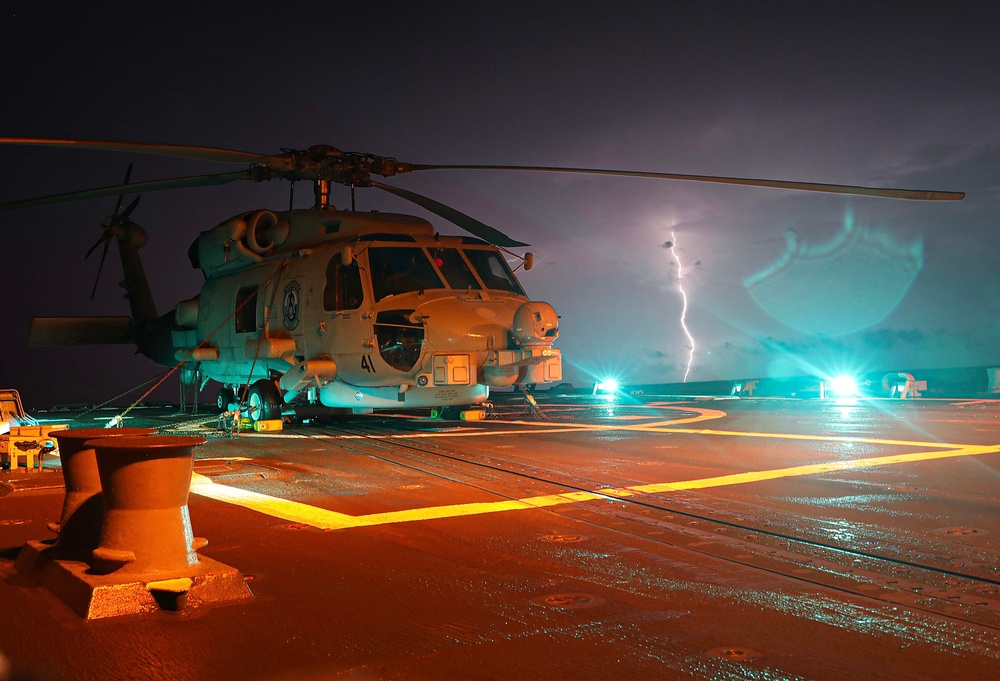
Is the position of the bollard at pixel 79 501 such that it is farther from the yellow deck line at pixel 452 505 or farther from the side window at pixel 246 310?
the side window at pixel 246 310

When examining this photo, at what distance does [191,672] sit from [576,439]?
359 inches

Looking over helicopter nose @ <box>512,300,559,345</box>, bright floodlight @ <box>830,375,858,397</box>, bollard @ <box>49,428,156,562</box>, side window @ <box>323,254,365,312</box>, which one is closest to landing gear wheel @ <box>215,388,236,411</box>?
side window @ <box>323,254,365,312</box>

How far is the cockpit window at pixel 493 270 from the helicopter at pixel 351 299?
24mm

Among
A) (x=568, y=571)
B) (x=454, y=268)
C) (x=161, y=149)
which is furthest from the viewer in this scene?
(x=454, y=268)

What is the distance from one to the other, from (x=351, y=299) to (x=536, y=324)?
3110 millimetres

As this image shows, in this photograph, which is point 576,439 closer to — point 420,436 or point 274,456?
point 420,436

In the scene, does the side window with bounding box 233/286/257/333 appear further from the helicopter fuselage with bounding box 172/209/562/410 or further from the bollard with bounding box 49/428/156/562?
the bollard with bounding box 49/428/156/562

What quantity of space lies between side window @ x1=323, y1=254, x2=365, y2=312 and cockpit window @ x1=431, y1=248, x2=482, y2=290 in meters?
1.31

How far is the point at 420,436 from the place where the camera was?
13.0m

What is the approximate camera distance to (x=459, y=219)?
636 inches

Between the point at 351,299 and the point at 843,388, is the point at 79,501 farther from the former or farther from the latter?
the point at 843,388

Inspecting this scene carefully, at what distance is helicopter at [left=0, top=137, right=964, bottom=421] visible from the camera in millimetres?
13406

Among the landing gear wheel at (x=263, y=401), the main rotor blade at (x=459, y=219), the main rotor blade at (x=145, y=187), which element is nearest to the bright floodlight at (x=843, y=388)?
the main rotor blade at (x=459, y=219)

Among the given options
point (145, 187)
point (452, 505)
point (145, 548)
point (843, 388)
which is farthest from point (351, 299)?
point (843, 388)
